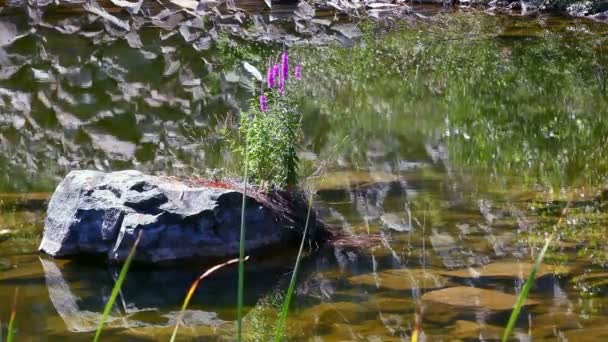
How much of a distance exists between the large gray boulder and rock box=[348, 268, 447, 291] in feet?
3.13

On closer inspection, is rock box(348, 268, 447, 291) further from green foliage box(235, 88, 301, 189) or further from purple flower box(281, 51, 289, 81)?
purple flower box(281, 51, 289, 81)

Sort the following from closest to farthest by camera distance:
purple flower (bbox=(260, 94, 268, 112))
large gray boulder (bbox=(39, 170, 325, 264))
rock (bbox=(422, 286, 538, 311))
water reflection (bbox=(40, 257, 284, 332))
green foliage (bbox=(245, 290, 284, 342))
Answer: green foliage (bbox=(245, 290, 284, 342)) → water reflection (bbox=(40, 257, 284, 332)) → rock (bbox=(422, 286, 538, 311)) → large gray boulder (bbox=(39, 170, 325, 264)) → purple flower (bbox=(260, 94, 268, 112))

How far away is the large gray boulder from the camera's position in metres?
7.09

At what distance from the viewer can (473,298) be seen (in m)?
6.30

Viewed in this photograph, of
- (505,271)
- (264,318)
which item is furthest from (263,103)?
(505,271)

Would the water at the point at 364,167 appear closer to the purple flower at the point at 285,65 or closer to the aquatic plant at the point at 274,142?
the aquatic plant at the point at 274,142

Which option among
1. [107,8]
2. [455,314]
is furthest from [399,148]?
[107,8]

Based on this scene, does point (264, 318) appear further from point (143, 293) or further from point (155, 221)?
point (155, 221)

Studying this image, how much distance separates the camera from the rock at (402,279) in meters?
6.56

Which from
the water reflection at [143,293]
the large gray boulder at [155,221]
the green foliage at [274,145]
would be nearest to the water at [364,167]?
the water reflection at [143,293]

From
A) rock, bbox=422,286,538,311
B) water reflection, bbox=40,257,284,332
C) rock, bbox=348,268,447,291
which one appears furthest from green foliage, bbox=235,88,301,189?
rock, bbox=422,286,538,311

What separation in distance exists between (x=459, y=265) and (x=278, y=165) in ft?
5.23

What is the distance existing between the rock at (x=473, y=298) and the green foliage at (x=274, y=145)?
1.74m

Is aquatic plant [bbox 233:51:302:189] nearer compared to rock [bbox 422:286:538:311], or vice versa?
rock [bbox 422:286:538:311]
